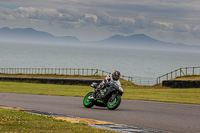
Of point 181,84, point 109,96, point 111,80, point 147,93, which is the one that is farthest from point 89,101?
point 181,84

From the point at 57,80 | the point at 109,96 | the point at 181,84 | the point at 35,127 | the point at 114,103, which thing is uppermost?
the point at 57,80

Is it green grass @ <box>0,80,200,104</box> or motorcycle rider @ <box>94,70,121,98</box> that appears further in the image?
green grass @ <box>0,80,200,104</box>

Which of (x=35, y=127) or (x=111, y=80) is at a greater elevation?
(x=111, y=80)

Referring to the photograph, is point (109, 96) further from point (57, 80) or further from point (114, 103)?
point (57, 80)

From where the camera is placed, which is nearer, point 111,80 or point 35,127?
point 35,127

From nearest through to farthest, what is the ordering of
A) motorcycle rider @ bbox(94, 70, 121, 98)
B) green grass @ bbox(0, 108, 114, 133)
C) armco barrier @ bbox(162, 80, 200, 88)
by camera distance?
green grass @ bbox(0, 108, 114, 133) < motorcycle rider @ bbox(94, 70, 121, 98) < armco barrier @ bbox(162, 80, 200, 88)

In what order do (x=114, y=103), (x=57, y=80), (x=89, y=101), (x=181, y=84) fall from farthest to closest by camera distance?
(x=57, y=80) → (x=181, y=84) → (x=89, y=101) → (x=114, y=103)

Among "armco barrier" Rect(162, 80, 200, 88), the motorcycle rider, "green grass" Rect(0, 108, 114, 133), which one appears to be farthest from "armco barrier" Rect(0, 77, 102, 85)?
"green grass" Rect(0, 108, 114, 133)

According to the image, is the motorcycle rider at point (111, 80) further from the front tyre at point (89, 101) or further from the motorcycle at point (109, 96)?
the front tyre at point (89, 101)

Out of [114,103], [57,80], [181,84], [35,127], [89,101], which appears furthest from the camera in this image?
[57,80]

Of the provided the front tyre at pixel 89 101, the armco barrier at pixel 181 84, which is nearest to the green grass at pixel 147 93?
the armco barrier at pixel 181 84

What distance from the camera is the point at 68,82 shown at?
155 ft

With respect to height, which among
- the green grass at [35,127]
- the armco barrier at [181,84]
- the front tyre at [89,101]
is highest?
the armco barrier at [181,84]

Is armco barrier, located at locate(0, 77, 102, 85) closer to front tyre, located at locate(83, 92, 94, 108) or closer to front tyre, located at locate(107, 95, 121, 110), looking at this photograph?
front tyre, located at locate(83, 92, 94, 108)
